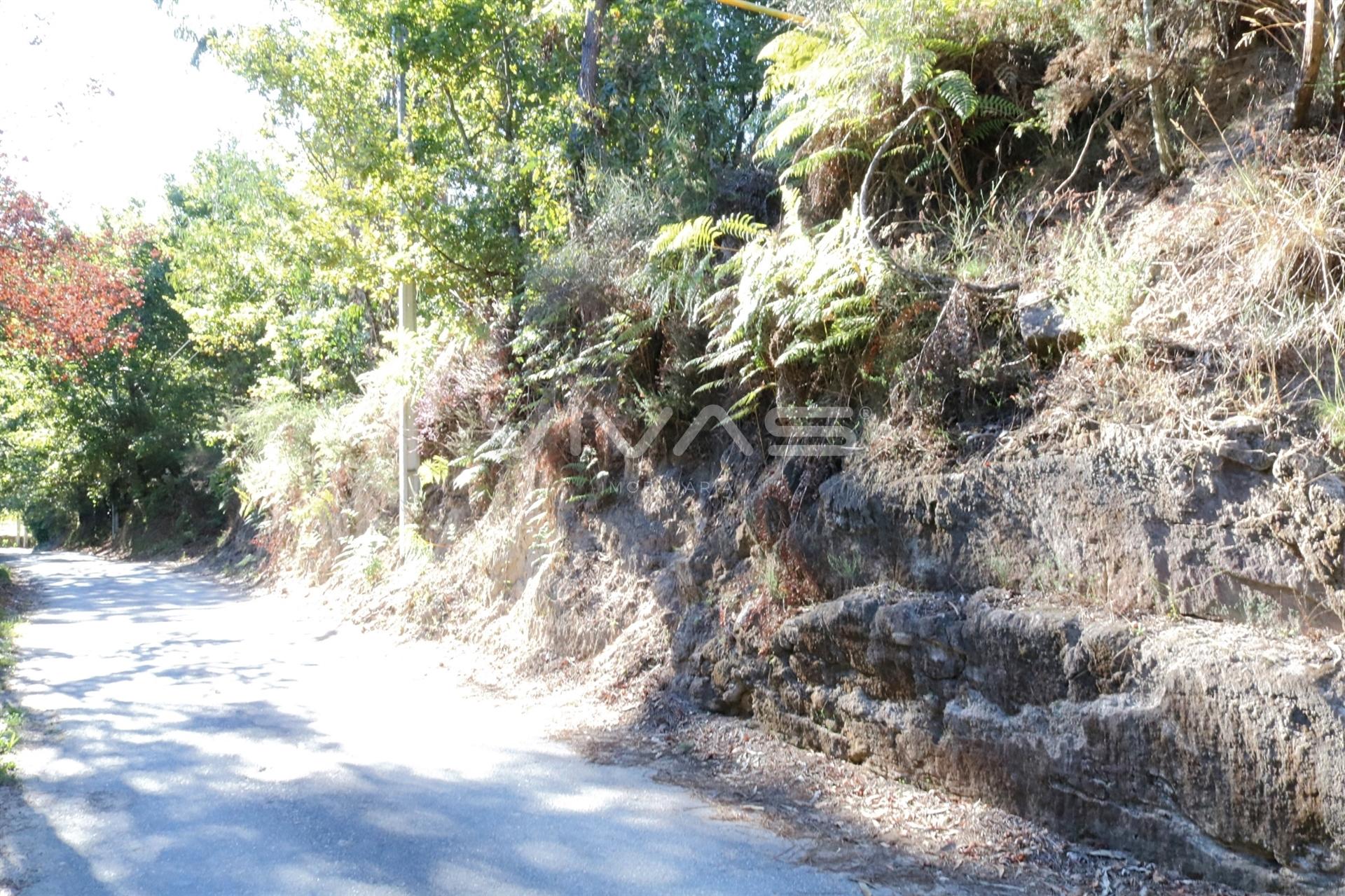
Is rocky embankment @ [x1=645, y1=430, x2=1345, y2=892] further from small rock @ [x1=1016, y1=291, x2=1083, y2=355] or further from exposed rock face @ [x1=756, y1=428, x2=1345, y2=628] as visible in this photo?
small rock @ [x1=1016, y1=291, x2=1083, y2=355]

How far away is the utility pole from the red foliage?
18.2 ft

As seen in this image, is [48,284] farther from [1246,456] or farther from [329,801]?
[1246,456]

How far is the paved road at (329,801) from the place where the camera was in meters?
4.82

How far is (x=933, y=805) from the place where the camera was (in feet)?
17.9

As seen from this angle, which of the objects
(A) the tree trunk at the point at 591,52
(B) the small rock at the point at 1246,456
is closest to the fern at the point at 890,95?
(B) the small rock at the point at 1246,456

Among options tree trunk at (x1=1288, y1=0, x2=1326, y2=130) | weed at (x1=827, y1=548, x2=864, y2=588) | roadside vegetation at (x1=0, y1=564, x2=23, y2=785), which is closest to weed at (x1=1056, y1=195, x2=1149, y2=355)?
tree trunk at (x1=1288, y1=0, x2=1326, y2=130)

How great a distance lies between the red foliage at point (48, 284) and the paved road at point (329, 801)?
23.9 ft

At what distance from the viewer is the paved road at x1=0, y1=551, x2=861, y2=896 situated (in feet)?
15.8

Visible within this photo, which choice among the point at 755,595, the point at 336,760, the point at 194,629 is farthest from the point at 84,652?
the point at 755,595

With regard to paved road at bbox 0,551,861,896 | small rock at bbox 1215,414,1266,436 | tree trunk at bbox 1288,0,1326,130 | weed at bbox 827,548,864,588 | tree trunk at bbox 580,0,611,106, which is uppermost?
tree trunk at bbox 580,0,611,106

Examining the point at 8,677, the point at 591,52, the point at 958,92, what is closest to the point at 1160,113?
the point at 958,92

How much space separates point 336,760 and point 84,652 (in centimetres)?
651

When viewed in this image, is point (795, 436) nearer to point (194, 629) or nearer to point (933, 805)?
point (933, 805)

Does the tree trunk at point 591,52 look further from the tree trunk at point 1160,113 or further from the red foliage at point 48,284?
the tree trunk at point 1160,113
